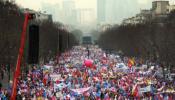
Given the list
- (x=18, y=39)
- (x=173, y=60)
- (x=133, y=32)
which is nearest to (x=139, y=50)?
(x=133, y=32)

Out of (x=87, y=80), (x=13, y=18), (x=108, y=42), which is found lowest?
(x=108, y=42)

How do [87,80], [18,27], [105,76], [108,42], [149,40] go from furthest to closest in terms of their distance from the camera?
1. [108,42]
2. [149,40]
3. [18,27]
4. [105,76]
5. [87,80]

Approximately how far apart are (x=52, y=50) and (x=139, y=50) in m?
17.4

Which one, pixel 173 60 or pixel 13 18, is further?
pixel 13 18

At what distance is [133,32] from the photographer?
11088 centimetres

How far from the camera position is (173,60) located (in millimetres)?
59844

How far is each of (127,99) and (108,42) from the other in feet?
406

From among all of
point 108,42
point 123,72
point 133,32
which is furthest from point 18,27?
point 108,42

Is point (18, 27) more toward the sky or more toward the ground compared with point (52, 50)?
more toward the sky

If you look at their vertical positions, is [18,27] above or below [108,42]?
above

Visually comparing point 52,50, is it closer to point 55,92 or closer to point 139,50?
point 139,50

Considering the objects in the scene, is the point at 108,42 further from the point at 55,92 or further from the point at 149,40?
the point at 55,92

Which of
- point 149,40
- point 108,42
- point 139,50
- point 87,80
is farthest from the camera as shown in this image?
point 108,42

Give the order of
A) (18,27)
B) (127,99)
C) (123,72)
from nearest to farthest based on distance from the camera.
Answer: (127,99)
(123,72)
(18,27)
